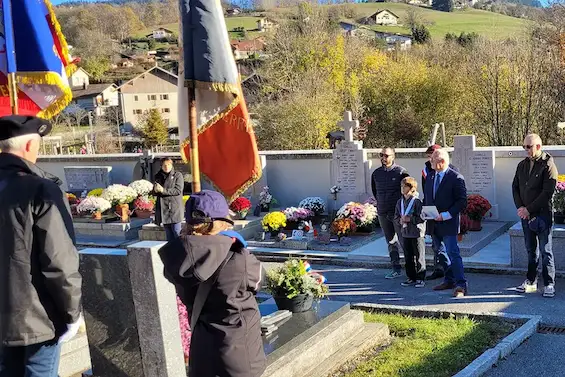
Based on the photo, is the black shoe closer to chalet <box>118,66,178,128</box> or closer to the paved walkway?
the paved walkway

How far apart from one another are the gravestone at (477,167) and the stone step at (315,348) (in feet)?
22.3

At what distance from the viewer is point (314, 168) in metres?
15.2

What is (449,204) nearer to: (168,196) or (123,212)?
(168,196)

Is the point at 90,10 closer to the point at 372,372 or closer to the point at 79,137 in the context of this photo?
the point at 79,137

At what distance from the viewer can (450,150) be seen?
13594 mm

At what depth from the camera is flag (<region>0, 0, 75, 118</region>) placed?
6.94m

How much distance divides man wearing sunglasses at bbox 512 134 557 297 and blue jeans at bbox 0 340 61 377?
6037 mm

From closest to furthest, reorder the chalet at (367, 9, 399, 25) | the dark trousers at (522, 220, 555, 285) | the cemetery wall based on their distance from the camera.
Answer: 1. the dark trousers at (522, 220, 555, 285)
2. the cemetery wall
3. the chalet at (367, 9, 399, 25)

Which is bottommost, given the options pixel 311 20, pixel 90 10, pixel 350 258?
pixel 350 258

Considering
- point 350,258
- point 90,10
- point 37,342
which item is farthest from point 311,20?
point 90,10

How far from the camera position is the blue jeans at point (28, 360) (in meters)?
3.80

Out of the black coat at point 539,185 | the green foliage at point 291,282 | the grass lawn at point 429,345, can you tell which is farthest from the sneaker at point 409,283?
the green foliage at point 291,282

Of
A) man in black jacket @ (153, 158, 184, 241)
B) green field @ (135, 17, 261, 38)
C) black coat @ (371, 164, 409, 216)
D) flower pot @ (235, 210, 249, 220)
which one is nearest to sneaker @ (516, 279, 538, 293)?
black coat @ (371, 164, 409, 216)

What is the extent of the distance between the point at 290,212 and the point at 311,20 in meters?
29.2
